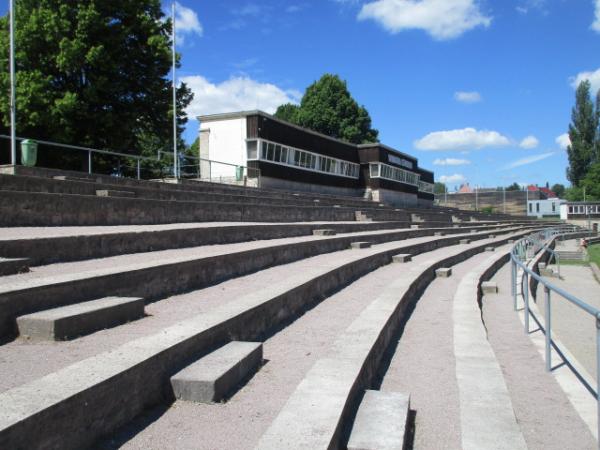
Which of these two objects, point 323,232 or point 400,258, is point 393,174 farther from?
point 400,258

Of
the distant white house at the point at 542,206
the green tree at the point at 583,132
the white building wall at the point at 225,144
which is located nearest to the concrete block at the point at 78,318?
the white building wall at the point at 225,144

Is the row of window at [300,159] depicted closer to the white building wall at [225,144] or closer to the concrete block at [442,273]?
the white building wall at [225,144]

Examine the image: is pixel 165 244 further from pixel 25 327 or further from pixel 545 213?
pixel 545 213

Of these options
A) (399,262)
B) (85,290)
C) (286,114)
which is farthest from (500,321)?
(286,114)

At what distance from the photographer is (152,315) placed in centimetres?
447

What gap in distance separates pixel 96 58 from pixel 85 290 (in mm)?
21031

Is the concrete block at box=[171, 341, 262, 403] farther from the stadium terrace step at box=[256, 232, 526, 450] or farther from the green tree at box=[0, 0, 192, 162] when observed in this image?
the green tree at box=[0, 0, 192, 162]

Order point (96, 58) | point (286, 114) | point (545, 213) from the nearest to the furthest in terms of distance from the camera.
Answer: point (96, 58) → point (286, 114) → point (545, 213)

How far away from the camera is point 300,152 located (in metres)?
29.2

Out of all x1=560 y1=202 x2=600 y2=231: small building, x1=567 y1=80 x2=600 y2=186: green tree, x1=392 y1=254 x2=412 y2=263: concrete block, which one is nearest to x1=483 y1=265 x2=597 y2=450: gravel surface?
x1=392 y1=254 x2=412 y2=263: concrete block

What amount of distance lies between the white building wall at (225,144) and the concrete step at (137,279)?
55.9 ft

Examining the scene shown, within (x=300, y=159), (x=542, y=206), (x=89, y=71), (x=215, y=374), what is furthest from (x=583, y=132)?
(x=215, y=374)

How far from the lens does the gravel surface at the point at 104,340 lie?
2955 mm

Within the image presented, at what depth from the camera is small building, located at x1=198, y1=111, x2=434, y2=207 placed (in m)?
25.2
